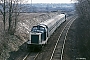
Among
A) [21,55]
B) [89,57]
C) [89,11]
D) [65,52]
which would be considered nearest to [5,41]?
[21,55]

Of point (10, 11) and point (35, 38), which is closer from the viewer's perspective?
point (35, 38)

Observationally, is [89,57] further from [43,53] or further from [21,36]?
[21,36]

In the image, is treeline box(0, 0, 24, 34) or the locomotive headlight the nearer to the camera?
the locomotive headlight

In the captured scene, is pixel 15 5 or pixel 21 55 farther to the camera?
pixel 15 5

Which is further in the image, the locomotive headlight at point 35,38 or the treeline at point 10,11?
the treeline at point 10,11

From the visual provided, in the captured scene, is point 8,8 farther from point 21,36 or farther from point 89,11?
point 89,11

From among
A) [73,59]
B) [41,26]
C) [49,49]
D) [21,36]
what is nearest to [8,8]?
[21,36]

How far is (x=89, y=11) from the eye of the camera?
145 feet

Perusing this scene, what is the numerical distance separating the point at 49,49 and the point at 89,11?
1854 centimetres

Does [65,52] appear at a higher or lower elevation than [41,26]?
lower

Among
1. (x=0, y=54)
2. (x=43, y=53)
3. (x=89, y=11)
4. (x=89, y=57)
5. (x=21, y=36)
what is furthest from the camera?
(x=89, y=11)

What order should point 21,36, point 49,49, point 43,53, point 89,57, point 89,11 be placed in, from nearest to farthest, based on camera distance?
point 89,57 < point 43,53 < point 49,49 < point 21,36 < point 89,11

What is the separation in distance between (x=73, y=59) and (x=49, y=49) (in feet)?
16.7

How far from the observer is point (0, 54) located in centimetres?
2302
